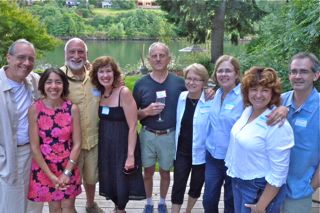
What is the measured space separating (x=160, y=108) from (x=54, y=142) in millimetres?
982

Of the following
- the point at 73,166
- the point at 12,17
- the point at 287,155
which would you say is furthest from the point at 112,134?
the point at 12,17

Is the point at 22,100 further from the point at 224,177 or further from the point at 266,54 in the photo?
the point at 266,54

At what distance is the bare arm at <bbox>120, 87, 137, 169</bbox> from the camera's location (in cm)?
333

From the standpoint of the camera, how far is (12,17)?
13.2m

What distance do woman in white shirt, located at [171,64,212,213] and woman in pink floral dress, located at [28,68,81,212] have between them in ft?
3.13

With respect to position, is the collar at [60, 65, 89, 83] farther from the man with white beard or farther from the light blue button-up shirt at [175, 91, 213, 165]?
the light blue button-up shirt at [175, 91, 213, 165]

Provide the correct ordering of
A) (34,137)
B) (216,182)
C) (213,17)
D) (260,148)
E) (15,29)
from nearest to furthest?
1. (260,148)
2. (34,137)
3. (216,182)
4. (15,29)
5. (213,17)

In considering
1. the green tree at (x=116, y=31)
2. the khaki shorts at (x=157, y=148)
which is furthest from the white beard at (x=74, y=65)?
the green tree at (x=116, y=31)

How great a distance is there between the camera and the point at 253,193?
251cm

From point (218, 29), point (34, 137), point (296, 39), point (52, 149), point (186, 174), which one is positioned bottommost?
point (186, 174)

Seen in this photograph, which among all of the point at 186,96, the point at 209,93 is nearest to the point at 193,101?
the point at 186,96

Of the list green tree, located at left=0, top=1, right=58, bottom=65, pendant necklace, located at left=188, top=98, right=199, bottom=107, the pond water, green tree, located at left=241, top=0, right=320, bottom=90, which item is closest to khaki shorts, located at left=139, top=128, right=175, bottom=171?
pendant necklace, located at left=188, top=98, right=199, bottom=107

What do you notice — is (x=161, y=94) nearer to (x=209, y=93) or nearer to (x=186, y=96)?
(x=186, y=96)

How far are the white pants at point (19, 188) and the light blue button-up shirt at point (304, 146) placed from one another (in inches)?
81.7
